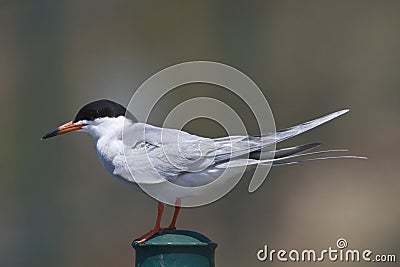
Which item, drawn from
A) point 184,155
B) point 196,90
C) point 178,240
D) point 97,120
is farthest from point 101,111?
point 196,90

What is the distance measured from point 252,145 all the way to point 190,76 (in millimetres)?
2076

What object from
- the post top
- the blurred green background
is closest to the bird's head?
the post top

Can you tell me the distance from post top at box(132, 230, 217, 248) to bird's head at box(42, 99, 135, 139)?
45cm

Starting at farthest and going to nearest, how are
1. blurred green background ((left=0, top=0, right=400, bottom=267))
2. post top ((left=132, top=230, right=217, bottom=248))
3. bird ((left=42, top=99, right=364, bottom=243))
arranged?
blurred green background ((left=0, top=0, right=400, bottom=267)) → bird ((left=42, top=99, right=364, bottom=243)) → post top ((left=132, top=230, right=217, bottom=248))

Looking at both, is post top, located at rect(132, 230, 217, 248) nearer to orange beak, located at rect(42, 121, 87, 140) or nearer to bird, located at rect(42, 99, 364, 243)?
bird, located at rect(42, 99, 364, 243)

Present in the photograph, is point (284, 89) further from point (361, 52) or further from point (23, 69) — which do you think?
point (23, 69)

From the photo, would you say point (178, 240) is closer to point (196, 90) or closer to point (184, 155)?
point (184, 155)

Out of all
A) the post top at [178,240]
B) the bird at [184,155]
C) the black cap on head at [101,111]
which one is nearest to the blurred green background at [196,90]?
the black cap on head at [101,111]

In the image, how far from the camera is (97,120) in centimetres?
235

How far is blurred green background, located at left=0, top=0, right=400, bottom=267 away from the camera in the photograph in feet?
15.7

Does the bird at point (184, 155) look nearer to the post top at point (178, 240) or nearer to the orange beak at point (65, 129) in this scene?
the post top at point (178, 240)

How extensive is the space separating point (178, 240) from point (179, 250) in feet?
0.07

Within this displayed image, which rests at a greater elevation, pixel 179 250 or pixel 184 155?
pixel 184 155

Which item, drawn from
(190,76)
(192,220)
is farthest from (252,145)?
(192,220)
